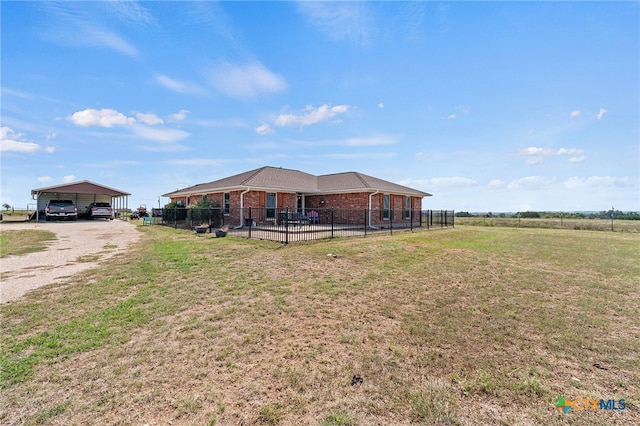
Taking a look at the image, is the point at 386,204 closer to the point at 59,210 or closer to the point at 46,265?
the point at 46,265

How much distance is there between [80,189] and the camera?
25172 mm

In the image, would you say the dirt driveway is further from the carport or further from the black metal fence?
the carport

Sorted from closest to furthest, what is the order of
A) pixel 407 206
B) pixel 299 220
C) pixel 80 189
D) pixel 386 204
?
pixel 299 220, pixel 386 204, pixel 407 206, pixel 80 189

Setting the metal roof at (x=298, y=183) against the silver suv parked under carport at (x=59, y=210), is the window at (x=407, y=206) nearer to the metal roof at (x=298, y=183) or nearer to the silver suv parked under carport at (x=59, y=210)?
A: the metal roof at (x=298, y=183)

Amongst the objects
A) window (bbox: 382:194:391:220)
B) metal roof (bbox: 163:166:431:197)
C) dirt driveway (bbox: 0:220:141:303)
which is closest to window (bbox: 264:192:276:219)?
metal roof (bbox: 163:166:431:197)

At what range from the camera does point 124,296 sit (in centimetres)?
477

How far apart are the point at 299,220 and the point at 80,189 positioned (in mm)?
23889

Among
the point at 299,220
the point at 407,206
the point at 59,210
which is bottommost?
the point at 299,220

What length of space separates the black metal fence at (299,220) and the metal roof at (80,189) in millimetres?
8912

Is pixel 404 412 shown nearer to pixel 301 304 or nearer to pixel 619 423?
pixel 619 423

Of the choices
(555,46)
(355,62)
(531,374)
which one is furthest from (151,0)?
(555,46)

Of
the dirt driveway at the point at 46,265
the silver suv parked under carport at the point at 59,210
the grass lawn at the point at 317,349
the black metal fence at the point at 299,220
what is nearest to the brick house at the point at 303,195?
the black metal fence at the point at 299,220

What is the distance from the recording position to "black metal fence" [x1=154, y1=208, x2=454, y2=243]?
14516 mm

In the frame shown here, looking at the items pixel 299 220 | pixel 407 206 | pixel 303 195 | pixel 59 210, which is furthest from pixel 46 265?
pixel 59 210
